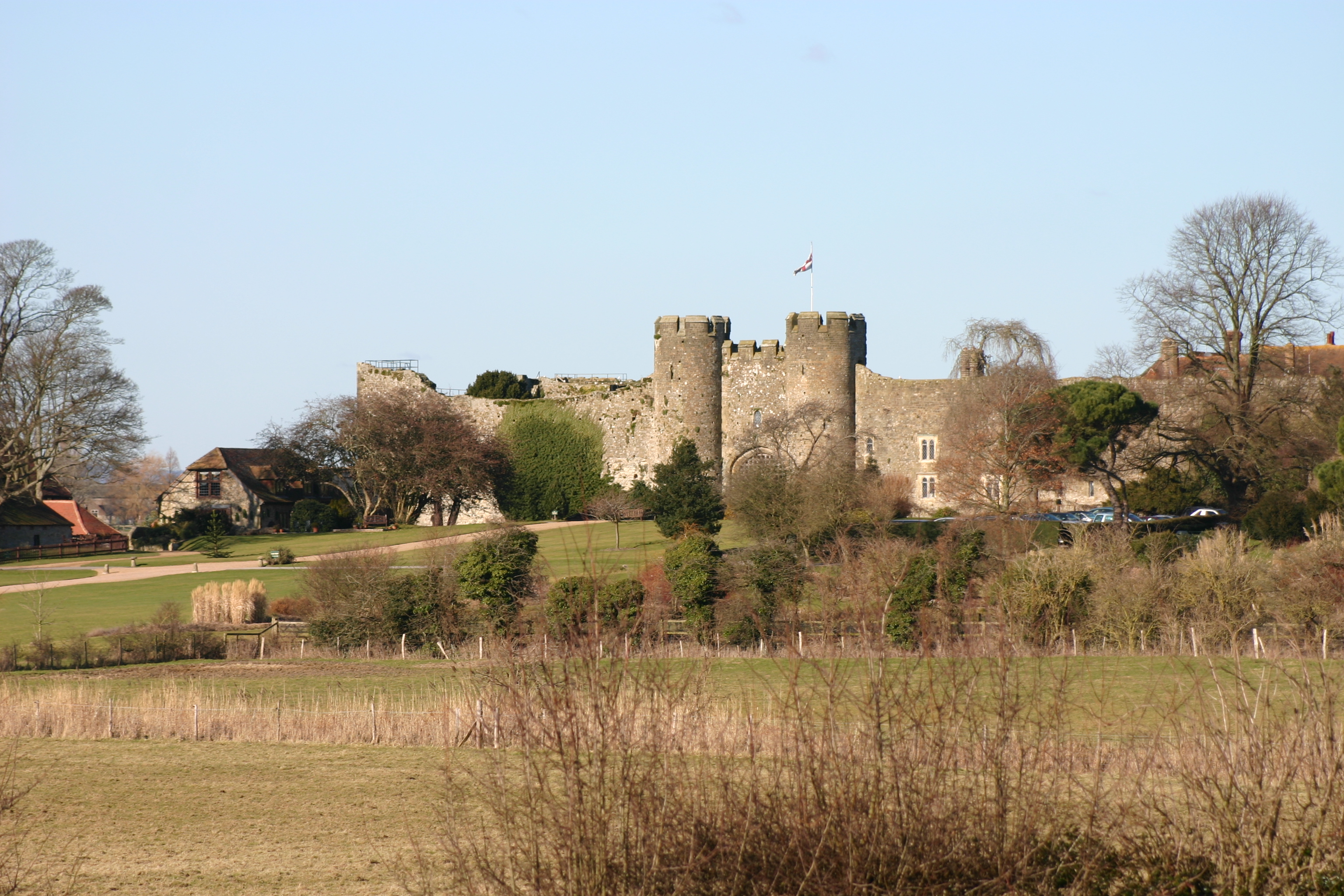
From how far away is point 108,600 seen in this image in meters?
24.8

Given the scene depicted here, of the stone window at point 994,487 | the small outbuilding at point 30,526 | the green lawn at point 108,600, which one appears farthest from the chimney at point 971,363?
the small outbuilding at point 30,526

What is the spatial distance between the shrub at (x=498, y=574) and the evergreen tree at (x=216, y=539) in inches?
537

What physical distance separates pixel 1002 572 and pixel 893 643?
2.79 m

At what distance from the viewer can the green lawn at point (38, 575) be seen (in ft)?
92.4

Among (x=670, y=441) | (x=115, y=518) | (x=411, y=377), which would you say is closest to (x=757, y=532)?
(x=670, y=441)

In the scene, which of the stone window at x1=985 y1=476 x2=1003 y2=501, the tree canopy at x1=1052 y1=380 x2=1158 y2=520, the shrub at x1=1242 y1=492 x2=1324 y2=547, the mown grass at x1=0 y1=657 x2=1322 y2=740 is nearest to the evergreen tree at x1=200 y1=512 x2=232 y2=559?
the mown grass at x1=0 y1=657 x2=1322 y2=740

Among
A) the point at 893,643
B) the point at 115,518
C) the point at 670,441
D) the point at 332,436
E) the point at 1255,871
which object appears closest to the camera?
the point at 1255,871

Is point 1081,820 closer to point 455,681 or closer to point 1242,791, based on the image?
point 1242,791

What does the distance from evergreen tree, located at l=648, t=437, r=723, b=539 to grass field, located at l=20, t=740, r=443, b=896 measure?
15642 millimetres

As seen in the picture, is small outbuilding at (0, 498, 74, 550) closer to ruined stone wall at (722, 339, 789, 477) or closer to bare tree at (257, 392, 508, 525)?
bare tree at (257, 392, 508, 525)

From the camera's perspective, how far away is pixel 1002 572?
20.0 meters

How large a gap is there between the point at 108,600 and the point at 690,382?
53.9 ft

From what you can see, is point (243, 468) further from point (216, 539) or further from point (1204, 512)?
point (1204, 512)

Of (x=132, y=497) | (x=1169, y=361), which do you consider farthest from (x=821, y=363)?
(x=132, y=497)
